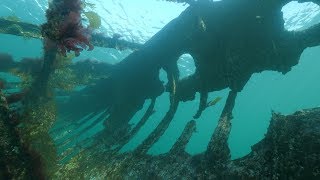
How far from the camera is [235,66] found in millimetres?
7691

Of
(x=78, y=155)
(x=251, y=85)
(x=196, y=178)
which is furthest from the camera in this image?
(x=251, y=85)

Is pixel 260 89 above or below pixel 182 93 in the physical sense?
above

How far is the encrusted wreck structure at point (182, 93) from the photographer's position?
4043 mm

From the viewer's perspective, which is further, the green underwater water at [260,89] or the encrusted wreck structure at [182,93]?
the green underwater water at [260,89]

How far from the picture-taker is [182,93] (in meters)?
9.15

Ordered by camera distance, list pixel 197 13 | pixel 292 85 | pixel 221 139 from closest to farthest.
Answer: pixel 221 139, pixel 197 13, pixel 292 85

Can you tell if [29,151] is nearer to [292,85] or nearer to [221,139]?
[221,139]

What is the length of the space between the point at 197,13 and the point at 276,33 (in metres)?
2.00

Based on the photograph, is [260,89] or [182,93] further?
[260,89]

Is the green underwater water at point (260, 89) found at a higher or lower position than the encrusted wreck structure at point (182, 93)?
higher

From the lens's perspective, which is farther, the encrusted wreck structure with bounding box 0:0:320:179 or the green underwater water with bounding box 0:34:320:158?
the green underwater water with bounding box 0:34:320:158

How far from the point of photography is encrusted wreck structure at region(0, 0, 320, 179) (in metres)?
4.04

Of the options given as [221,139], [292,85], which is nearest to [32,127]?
[221,139]

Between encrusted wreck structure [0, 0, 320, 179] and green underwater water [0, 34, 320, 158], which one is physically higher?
green underwater water [0, 34, 320, 158]
